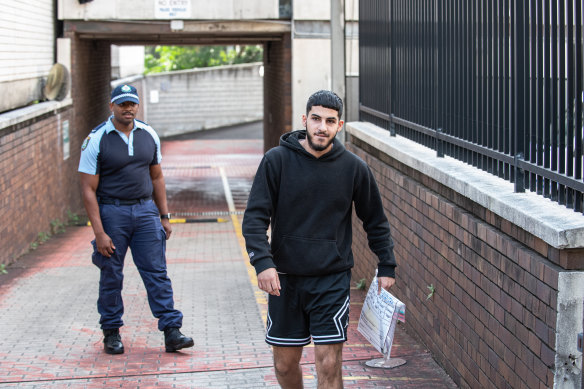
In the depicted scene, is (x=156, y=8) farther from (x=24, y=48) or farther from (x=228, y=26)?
(x=24, y=48)

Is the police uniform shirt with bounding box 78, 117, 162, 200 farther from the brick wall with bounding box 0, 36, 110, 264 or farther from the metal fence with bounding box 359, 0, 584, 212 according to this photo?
the brick wall with bounding box 0, 36, 110, 264

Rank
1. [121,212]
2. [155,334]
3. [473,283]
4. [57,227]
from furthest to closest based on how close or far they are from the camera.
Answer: [57,227] < [155,334] < [121,212] < [473,283]

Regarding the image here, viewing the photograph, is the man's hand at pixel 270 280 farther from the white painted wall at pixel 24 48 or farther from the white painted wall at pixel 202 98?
the white painted wall at pixel 202 98

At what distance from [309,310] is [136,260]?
2149mm

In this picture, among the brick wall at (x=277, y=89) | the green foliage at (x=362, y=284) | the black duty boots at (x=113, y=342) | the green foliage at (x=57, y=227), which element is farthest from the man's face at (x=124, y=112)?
the brick wall at (x=277, y=89)

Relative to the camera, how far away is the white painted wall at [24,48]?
1115cm

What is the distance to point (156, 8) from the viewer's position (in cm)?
1454

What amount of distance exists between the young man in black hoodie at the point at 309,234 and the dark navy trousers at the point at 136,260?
1850 millimetres

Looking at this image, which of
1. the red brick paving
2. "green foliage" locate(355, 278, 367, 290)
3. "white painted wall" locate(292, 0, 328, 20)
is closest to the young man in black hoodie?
the red brick paving

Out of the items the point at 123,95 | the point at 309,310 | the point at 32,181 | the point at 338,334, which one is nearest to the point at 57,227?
the point at 32,181

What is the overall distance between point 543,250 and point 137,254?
321 centimetres

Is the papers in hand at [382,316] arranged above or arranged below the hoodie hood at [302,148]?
below

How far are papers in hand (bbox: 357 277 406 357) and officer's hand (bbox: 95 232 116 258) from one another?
6.95 ft

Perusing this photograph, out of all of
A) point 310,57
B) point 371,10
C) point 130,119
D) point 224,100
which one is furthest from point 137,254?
point 224,100
